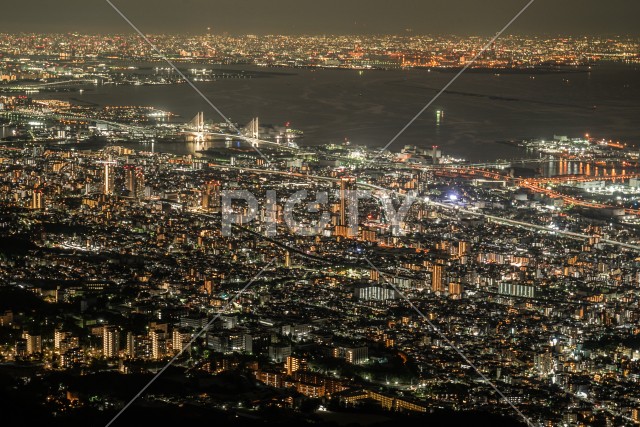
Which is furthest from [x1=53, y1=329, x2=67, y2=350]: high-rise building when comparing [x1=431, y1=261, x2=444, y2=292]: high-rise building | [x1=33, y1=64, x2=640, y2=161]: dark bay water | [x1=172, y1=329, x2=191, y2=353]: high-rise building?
[x1=33, y1=64, x2=640, y2=161]: dark bay water

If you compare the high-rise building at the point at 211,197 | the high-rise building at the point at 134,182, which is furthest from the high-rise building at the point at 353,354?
the high-rise building at the point at 134,182

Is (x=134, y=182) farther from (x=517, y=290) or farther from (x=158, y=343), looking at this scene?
(x=158, y=343)

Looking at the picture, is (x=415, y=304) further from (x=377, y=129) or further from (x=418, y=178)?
(x=377, y=129)

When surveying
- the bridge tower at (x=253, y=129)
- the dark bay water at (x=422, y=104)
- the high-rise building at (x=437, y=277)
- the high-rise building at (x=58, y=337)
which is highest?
Answer: the dark bay water at (x=422, y=104)

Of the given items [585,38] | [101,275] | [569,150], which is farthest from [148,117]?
[585,38]

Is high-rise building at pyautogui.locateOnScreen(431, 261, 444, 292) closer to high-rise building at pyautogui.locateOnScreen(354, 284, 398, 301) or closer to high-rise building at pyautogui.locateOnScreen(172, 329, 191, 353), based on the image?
high-rise building at pyautogui.locateOnScreen(354, 284, 398, 301)

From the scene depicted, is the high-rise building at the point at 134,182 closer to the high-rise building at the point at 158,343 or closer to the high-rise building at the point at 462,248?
the high-rise building at the point at 462,248
